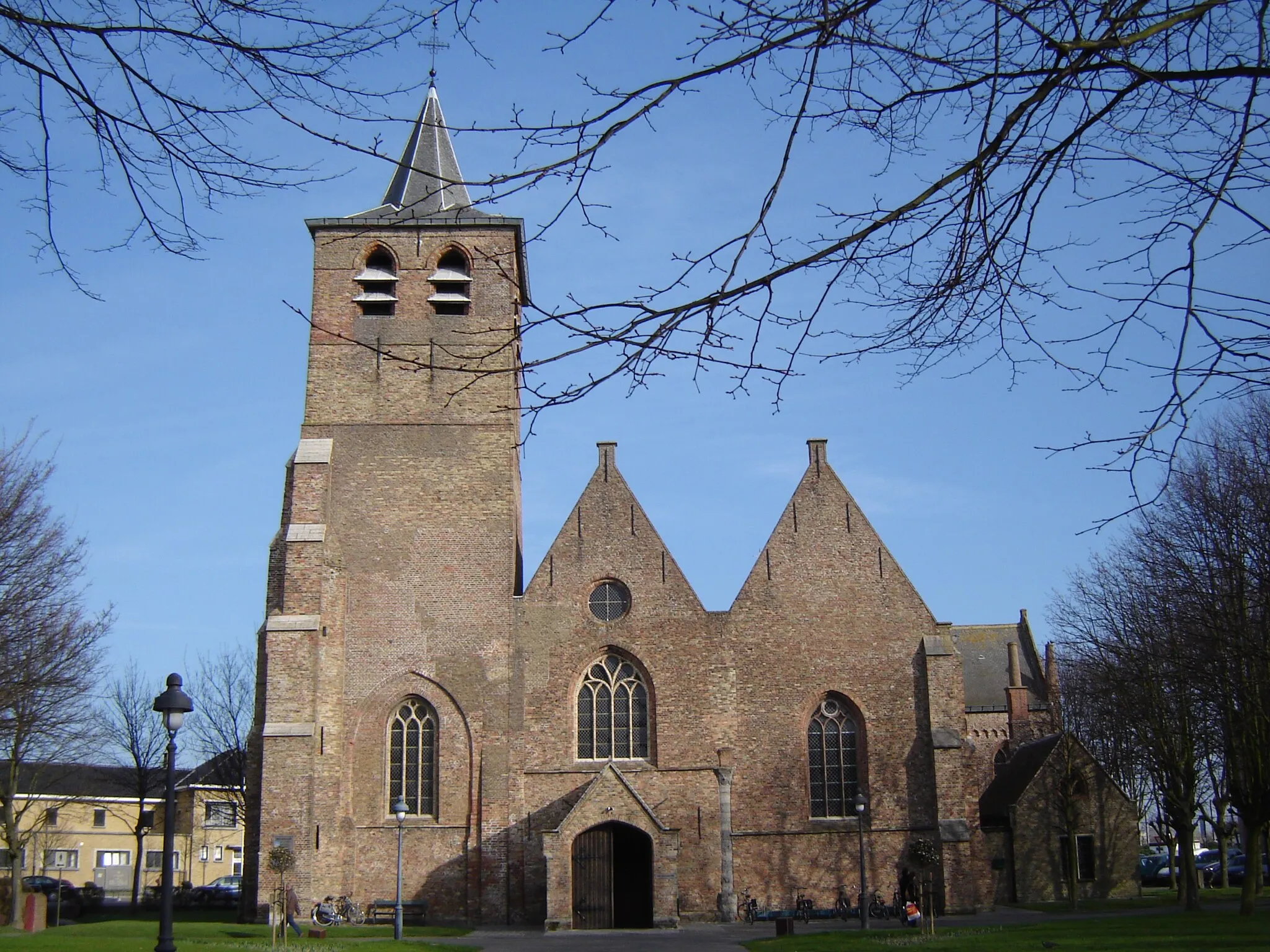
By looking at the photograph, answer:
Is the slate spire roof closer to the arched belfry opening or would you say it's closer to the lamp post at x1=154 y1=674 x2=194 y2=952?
the arched belfry opening

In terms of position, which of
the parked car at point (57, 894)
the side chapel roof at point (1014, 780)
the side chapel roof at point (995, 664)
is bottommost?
the parked car at point (57, 894)

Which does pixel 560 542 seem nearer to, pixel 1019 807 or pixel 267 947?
pixel 267 947

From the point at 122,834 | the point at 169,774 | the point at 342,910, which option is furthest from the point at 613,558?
the point at 122,834

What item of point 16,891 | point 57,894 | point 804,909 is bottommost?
point 57,894

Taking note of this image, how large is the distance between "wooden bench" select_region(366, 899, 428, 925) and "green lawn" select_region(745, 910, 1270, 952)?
7.92 meters

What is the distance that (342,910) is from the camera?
2608 cm

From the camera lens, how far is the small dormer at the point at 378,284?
3006cm

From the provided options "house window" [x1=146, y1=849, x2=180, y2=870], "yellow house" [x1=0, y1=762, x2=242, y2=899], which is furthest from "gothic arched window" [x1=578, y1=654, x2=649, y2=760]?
"house window" [x1=146, y1=849, x2=180, y2=870]

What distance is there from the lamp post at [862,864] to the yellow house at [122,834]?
103 feet

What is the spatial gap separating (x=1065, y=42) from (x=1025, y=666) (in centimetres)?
4564

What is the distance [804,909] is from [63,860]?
43.2 m

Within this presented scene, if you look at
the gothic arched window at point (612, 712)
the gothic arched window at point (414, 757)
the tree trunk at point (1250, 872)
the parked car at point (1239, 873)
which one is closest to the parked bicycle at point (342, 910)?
the gothic arched window at point (414, 757)

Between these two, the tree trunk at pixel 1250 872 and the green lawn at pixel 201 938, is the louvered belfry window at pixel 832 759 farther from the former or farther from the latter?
the green lawn at pixel 201 938

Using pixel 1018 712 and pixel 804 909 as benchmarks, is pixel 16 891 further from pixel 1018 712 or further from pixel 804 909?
pixel 1018 712
